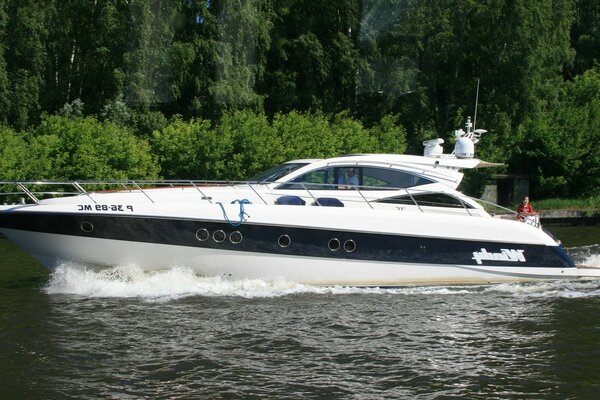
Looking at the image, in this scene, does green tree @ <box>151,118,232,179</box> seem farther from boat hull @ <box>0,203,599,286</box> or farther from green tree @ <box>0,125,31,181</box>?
boat hull @ <box>0,203,599,286</box>

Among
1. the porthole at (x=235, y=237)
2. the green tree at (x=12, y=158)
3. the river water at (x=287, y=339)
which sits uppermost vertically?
the green tree at (x=12, y=158)

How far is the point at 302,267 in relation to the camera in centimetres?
1537

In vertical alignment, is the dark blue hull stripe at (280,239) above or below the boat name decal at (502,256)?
above

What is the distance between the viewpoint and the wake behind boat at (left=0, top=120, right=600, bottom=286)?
582 inches

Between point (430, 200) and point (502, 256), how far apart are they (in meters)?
1.81

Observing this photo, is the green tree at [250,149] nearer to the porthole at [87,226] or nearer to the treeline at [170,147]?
the treeline at [170,147]

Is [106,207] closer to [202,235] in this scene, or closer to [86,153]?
[202,235]

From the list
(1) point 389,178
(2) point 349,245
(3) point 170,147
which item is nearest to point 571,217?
(3) point 170,147

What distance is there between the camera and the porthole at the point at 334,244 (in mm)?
15335

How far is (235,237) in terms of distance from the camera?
49.3 ft

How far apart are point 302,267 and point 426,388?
5784 millimetres

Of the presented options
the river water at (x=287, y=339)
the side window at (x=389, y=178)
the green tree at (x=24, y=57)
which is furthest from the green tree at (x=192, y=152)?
the side window at (x=389, y=178)

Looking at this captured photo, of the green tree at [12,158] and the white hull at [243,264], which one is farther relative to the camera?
the green tree at [12,158]

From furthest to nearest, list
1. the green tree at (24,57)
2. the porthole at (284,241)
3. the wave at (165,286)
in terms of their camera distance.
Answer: the green tree at (24,57) → the porthole at (284,241) → the wave at (165,286)
